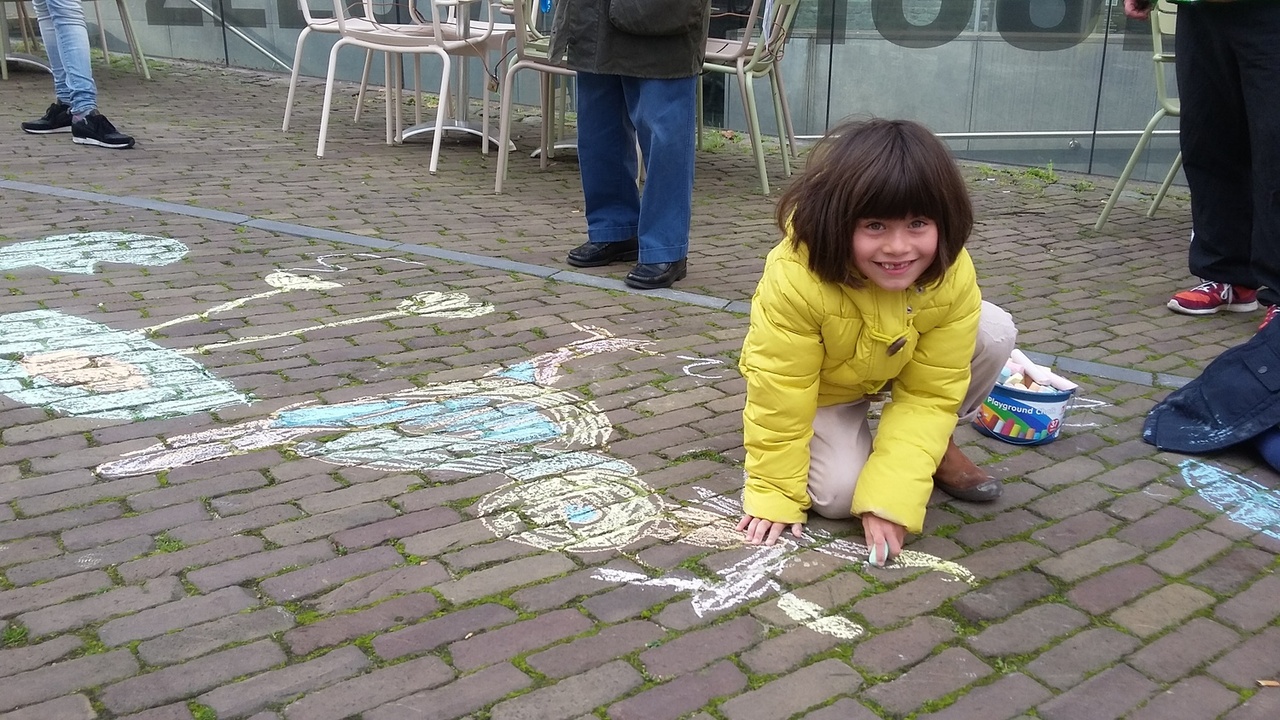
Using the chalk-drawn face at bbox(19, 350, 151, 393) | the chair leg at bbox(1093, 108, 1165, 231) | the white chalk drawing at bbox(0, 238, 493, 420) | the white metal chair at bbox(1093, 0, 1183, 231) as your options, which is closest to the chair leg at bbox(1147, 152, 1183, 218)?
the white metal chair at bbox(1093, 0, 1183, 231)

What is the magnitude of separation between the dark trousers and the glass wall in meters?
2.95

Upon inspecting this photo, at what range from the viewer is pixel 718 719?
1.96m

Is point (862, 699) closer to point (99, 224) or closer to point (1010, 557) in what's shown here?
point (1010, 557)


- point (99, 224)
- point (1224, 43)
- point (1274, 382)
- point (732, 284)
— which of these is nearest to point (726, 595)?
point (1274, 382)

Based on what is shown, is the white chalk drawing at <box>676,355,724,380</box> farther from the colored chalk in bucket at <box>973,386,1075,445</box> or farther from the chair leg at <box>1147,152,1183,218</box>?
the chair leg at <box>1147,152,1183,218</box>

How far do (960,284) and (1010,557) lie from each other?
60 centimetres

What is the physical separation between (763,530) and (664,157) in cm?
220

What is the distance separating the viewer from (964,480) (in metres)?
2.79

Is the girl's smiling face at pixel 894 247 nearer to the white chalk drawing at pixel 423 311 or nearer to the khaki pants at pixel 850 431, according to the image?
the khaki pants at pixel 850 431

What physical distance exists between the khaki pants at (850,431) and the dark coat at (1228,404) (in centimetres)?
70

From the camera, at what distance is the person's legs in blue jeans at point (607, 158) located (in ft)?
15.3

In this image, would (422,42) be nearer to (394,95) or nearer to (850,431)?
(394,95)

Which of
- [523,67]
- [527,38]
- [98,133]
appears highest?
[527,38]

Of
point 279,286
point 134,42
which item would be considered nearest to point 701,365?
point 279,286
